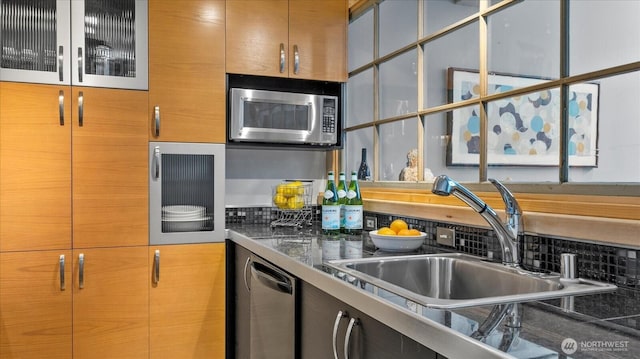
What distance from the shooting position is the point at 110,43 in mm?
2355

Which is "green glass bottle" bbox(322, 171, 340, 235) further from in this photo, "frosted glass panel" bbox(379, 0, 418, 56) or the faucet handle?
the faucet handle

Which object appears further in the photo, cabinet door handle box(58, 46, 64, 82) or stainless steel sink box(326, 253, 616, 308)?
cabinet door handle box(58, 46, 64, 82)

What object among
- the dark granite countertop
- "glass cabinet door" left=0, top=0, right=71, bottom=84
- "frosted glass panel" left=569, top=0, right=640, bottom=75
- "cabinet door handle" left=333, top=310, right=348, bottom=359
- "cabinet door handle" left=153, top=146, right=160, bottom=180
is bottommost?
"cabinet door handle" left=333, top=310, right=348, bottom=359

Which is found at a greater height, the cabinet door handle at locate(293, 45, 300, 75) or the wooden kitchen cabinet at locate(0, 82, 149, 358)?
the cabinet door handle at locate(293, 45, 300, 75)

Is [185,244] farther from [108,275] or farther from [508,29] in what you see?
[508,29]

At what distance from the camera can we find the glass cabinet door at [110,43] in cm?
229

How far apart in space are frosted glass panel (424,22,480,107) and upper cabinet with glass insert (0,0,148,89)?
51.8 inches

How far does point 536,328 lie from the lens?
86 centimetres

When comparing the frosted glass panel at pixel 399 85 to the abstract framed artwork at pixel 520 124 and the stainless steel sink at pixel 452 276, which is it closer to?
the abstract framed artwork at pixel 520 124

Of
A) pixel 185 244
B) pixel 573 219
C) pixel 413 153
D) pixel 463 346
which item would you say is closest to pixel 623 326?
pixel 463 346

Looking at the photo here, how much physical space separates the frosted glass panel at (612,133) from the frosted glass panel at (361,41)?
1.41m

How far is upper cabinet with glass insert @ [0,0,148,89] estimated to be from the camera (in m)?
2.22

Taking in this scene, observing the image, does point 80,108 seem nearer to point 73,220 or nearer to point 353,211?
point 73,220

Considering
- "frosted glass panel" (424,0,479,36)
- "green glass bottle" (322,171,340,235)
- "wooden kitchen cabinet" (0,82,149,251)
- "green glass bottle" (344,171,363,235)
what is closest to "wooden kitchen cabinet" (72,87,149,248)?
"wooden kitchen cabinet" (0,82,149,251)
